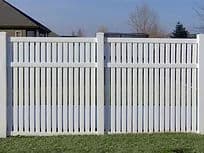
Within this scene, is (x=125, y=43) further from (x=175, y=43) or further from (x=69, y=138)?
(x=69, y=138)

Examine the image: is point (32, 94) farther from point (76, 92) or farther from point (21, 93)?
point (76, 92)

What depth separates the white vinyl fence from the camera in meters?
9.27

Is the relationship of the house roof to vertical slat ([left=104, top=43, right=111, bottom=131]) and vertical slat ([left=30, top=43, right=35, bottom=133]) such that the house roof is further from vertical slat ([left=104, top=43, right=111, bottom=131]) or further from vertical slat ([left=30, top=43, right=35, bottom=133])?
vertical slat ([left=104, top=43, right=111, bottom=131])

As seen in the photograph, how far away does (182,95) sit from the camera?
9.55 metres

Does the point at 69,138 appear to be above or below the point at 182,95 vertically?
below

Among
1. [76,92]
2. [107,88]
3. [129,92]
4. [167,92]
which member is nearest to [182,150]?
[167,92]

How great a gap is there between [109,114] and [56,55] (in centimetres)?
143

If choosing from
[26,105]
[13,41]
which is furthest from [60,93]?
[13,41]

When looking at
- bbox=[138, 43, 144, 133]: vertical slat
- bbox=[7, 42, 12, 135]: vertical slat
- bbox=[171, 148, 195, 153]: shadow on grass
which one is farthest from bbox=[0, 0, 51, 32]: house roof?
bbox=[171, 148, 195, 153]: shadow on grass

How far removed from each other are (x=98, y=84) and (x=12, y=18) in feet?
119

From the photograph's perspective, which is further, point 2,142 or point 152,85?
point 152,85

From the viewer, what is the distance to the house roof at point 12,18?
43.6 metres

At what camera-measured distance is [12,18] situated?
146ft

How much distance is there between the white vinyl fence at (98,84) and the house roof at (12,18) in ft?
115
